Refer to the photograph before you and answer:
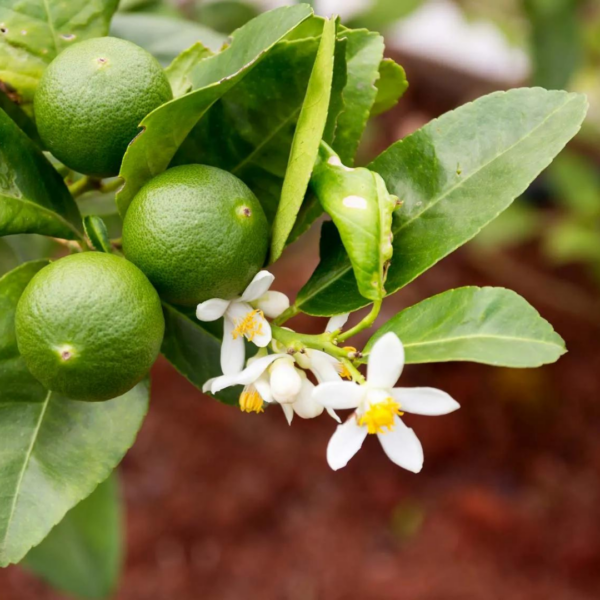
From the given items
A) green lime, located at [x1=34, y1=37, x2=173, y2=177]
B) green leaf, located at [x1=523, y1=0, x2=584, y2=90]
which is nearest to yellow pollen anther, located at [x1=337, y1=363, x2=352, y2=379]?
green lime, located at [x1=34, y1=37, x2=173, y2=177]

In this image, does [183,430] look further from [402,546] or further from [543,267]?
[543,267]

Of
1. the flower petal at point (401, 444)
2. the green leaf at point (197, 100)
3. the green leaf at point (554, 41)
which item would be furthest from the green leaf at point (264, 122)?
the green leaf at point (554, 41)

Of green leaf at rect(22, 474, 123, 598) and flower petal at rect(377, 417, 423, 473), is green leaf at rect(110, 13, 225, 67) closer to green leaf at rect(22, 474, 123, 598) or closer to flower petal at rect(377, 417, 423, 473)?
flower petal at rect(377, 417, 423, 473)

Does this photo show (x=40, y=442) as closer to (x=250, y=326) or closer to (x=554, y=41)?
(x=250, y=326)

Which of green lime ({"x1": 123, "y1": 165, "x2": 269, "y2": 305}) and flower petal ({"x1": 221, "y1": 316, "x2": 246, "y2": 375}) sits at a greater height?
green lime ({"x1": 123, "y1": 165, "x2": 269, "y2": 305})

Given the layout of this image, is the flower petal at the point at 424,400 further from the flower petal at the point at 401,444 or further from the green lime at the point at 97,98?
the green lime at the point at 97,98

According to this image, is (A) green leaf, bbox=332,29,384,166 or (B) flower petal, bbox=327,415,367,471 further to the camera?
(A) green leaf, bbox=332,29,384,166
